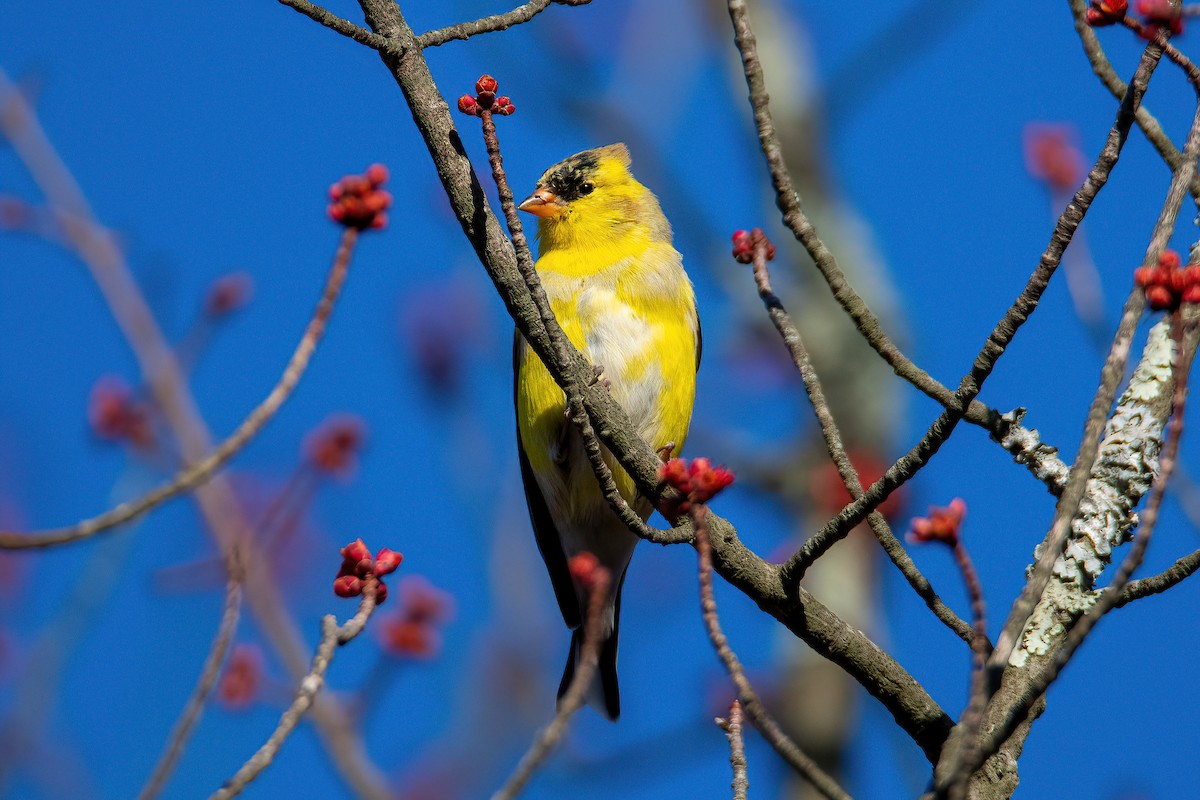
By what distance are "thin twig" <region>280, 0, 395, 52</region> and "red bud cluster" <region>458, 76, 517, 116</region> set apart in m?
0.25

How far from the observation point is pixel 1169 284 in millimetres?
1707

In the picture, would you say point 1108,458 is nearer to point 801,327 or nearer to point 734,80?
point 801,327

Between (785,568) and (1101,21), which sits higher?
(1101,21)

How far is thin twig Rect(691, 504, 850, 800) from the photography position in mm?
1621

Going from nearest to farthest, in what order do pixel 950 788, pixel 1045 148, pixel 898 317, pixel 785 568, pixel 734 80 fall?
pixel 950 788, pixel 785 568, pixel 1045 148, pixel 898 317, pixel 734 80

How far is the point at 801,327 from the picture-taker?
7.97m

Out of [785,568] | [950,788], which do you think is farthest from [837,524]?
[950,788]

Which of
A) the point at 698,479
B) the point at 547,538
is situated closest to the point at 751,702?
the point at 698,479

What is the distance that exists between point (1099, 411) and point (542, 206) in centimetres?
324

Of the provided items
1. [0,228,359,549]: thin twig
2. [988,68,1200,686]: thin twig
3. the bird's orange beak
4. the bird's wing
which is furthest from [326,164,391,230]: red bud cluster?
the bird's orange beak

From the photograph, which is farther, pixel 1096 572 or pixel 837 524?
pixel 1096 572

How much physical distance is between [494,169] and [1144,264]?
112cm

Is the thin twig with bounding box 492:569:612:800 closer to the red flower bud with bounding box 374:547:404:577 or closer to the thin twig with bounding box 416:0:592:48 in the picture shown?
the red flower bud with bounding box 374:547:404:577

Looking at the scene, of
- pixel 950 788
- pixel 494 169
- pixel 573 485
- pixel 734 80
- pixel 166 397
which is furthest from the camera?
pixel 734 80
